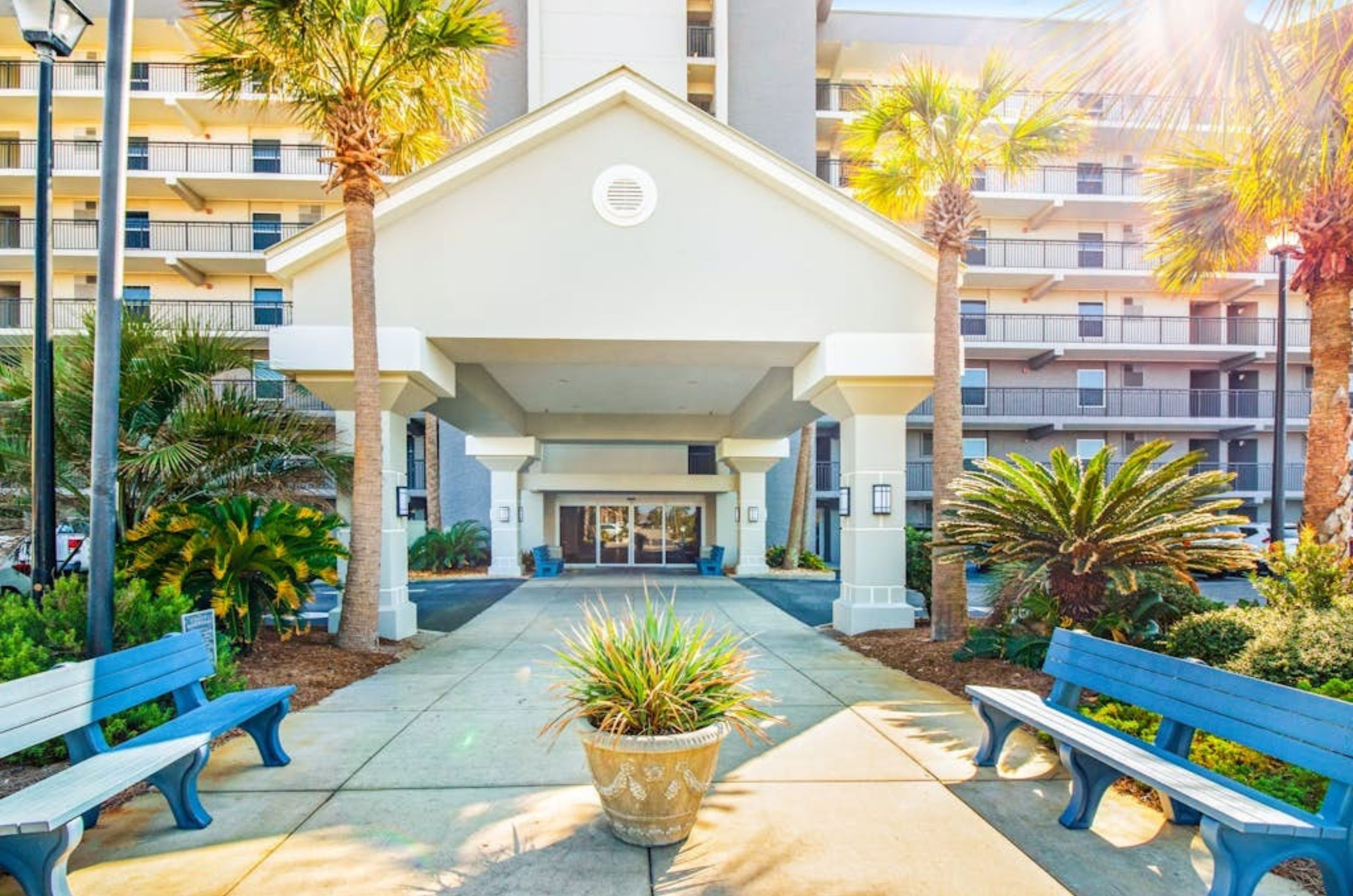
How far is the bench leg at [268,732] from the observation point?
5.27 metres

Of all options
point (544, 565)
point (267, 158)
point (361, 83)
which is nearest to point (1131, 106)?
point (361, 83)

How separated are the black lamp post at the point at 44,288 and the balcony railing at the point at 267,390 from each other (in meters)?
2.20

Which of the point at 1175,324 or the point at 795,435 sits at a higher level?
the point at 1175,324

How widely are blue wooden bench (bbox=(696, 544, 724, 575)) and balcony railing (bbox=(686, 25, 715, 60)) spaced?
16.1m

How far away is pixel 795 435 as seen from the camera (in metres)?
25.1

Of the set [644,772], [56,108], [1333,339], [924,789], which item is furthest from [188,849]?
[56,108]

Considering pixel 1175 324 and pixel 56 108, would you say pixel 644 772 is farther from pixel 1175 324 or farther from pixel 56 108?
pixel 56 108

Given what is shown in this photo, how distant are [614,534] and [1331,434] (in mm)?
18990

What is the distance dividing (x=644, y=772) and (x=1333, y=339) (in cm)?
1071

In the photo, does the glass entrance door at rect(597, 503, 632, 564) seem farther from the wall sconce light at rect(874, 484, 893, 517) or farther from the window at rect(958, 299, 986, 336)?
the wall sconce light at rect(874, 484, 893, 517)

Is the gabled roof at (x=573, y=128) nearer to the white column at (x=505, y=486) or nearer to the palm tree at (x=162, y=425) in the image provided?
the palm tree at (x=162, y=425)

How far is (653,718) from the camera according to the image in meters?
4.08

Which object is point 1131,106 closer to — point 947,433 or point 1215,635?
point 1215,635

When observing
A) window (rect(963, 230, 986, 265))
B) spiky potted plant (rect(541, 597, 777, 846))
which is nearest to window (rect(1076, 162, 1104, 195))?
window (rect(963, 230, 986, 265))
